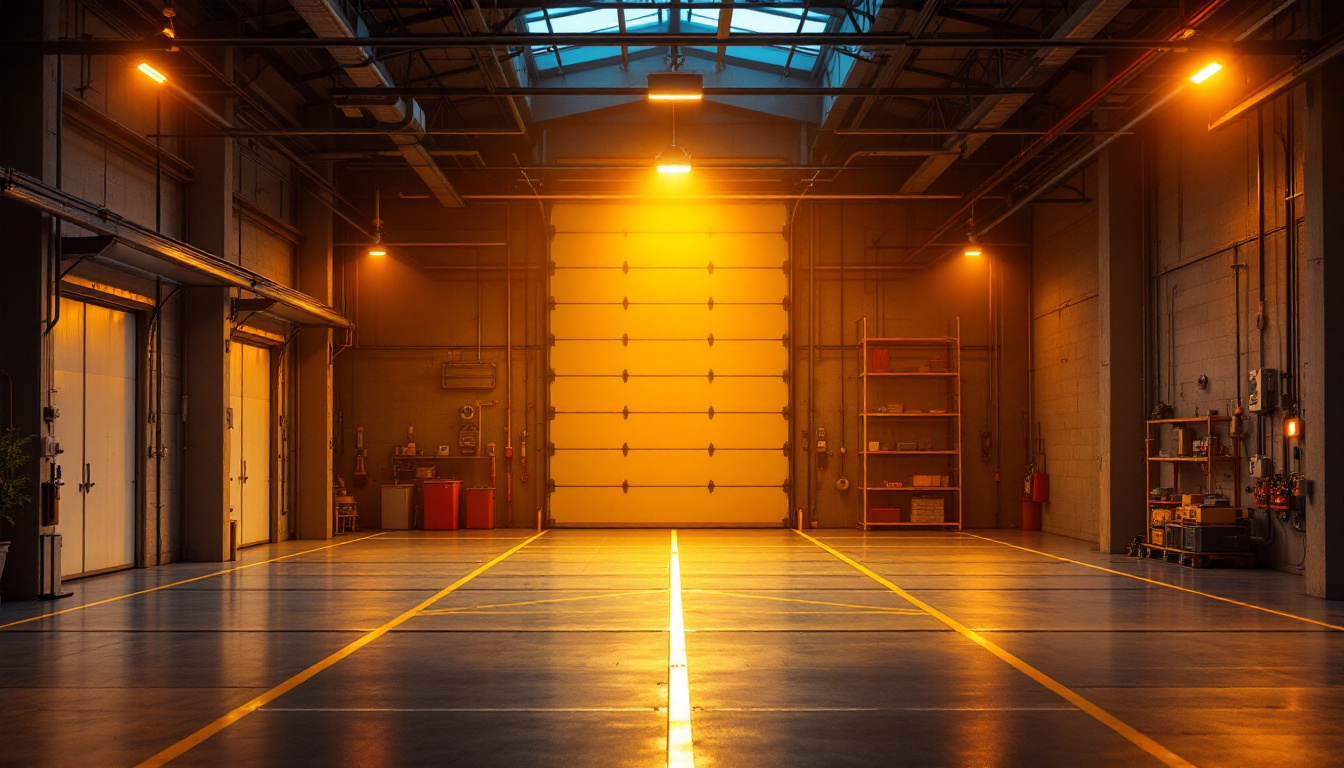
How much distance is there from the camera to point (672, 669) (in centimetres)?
761

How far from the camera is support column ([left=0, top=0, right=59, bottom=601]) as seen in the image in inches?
444

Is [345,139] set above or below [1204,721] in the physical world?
above

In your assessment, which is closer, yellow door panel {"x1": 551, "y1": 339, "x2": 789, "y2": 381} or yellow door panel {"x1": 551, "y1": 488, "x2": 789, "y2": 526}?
yellow door panel {"x1": 551, "y1": 488, "x2": 789, "y2": 526}

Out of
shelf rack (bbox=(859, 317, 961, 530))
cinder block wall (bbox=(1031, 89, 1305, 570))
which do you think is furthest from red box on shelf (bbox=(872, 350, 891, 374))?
cinder block wall (bbox=(1031, 89, 1305, 570))

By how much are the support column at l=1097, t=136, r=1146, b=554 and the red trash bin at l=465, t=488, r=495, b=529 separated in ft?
36.7

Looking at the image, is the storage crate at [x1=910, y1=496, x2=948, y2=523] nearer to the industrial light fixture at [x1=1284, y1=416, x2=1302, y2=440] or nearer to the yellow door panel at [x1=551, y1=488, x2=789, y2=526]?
the yellow door panel at [x1=551, y1=488, x2=789, y2=526]

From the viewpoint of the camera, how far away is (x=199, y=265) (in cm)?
1345

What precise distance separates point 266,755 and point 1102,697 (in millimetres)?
4789

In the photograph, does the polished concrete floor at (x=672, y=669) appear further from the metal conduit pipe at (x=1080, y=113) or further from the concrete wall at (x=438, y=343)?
the concrete wall at (x=438, y=343)

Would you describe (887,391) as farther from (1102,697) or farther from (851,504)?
(1102,697)

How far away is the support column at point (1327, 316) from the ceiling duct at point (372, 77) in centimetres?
1008

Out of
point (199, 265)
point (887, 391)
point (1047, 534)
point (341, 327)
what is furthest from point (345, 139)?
point (1047, 534)

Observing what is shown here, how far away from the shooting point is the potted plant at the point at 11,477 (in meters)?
10.7

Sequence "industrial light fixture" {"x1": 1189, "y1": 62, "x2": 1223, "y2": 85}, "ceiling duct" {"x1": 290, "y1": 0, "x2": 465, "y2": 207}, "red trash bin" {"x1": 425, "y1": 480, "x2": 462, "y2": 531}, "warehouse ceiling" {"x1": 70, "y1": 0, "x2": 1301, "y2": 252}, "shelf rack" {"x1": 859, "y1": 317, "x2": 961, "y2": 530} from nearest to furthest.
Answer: "industrial light fixture" {"x1": 1189, "y1": 62, "x2": 1223, "y2": 85}, "ceiling duct" {"x1": 290, "y1": 0, "x2": 465, "y2": 207}, "warehouse ceiling" {"x1": 70, "y1": 0, "x2": 1301, "y2": 252}, "red trash bin" {"x1": 425, "y1": 480, "x2": 462, "y2": 531}, "shelf rack" {"x1": 859, "y1": 317, "x2": 961, "y2": 530}
